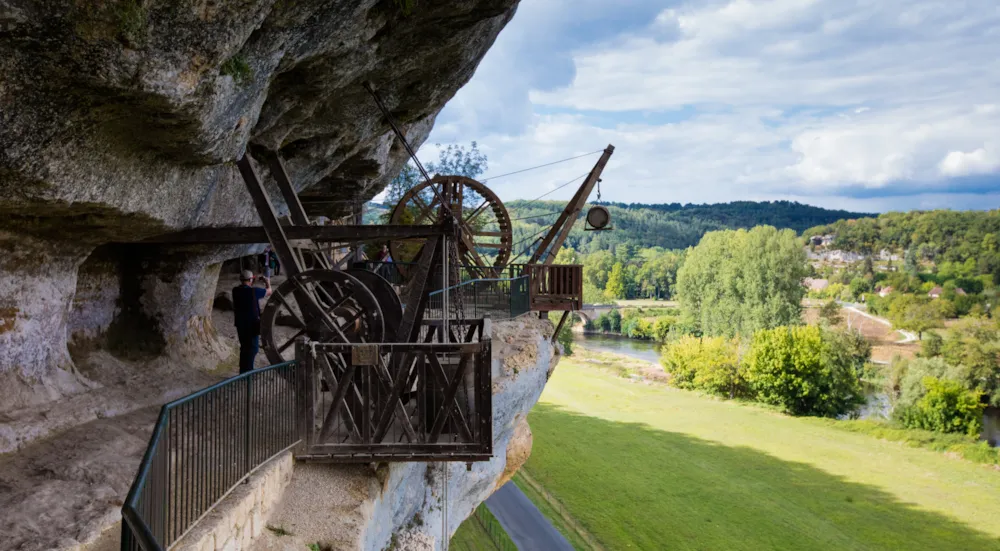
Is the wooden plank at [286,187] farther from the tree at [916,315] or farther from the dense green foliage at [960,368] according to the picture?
the tree at [916,315]

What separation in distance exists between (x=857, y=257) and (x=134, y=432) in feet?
485

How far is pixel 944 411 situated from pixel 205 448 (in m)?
47.1

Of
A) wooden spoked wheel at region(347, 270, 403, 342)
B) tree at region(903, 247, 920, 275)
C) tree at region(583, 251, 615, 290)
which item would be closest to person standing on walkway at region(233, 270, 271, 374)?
wooden spoked wheel at region(347, 270, 403, 342)

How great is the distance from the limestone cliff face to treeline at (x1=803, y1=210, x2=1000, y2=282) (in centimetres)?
10536

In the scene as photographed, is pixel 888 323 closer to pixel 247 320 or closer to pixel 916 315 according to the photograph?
pixel 916 315

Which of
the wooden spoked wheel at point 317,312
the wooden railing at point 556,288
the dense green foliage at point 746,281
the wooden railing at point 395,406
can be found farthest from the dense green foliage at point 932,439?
the wooden railing at point 395,406

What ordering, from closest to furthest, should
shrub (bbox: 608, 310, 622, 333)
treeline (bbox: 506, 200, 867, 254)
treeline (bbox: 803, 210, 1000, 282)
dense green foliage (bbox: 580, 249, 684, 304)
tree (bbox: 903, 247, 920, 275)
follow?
shrub (bbox: 608, 310, 622, 333)
treeline (bbox: 803, 210, 1000, 282)
tree (bbox: 903, 247, 920, 275)
dense green foliage (bbox: 580, 249, 684, 304)
treeline (bbox: 506, 200, 867, 254)

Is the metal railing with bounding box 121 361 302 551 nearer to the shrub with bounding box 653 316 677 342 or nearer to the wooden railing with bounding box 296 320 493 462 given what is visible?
the wooden railing with bounding box 296 320 493 462

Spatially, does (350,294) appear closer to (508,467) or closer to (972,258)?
(508,467)

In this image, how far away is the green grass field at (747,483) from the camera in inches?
974

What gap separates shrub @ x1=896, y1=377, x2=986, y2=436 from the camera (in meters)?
41.6

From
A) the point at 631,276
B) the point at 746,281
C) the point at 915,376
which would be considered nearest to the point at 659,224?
the point at 631,276

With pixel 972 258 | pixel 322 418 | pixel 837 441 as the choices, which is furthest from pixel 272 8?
pixel 972 258

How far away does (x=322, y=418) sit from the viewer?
7594 mm
